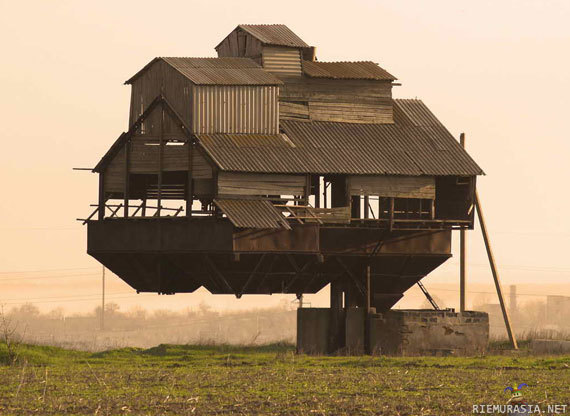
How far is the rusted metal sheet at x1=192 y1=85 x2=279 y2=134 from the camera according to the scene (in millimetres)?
46125

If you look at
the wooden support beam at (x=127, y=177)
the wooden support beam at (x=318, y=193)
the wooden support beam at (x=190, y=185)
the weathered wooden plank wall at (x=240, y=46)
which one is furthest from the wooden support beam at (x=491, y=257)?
the wooden support beam at (x=127, y=177)

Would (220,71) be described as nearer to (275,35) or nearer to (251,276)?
(275,35)

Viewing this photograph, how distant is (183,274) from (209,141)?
6.73 m

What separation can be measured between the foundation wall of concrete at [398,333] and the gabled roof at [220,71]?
962 centimetres

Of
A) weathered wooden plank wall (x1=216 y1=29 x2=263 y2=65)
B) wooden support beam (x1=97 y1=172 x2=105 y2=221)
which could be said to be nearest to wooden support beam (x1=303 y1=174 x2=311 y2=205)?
weathered wooden plank wall (x1=216 y1=29 x2=263 y2=65)

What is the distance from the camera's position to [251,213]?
44.3 metres

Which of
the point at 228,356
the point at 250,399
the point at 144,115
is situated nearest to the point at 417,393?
the point at 250,399

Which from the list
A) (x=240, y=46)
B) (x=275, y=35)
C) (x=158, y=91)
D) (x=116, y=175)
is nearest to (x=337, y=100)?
(x=275, y=35)

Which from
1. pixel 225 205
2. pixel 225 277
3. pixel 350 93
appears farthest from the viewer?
pixel 350 93

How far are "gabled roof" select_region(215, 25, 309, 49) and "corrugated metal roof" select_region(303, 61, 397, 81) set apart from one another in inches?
37.6

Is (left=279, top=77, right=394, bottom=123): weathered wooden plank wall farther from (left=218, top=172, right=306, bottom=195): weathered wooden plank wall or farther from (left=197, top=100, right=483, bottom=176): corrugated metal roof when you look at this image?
(left=218, top=172, right=306, bottom=195): weathered wooden plank wall

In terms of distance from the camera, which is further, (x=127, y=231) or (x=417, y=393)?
(x=127, y=231)

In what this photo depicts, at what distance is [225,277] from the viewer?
155 ft

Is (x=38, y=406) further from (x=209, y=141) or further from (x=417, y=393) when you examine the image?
→ (x=209, y=141)
